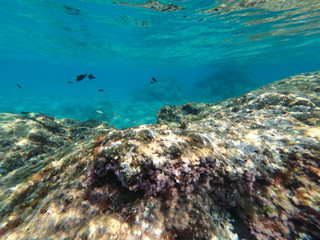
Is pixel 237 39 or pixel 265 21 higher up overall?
pixel 237 39

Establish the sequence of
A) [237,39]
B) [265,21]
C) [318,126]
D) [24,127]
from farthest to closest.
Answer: [237,39] < [265,21] < [24,127] < [318,126]

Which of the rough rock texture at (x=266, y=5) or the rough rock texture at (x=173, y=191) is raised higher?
the rough rock texture at (x=266, y=5)

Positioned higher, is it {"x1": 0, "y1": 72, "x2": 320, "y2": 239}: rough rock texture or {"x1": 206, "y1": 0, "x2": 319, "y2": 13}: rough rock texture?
{"x1": 206, "y1": 0, "x2": 319, "y2": 13}: rough rock texture

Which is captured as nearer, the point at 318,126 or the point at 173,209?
the point at 173,209

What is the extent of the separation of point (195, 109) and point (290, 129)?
242 inches

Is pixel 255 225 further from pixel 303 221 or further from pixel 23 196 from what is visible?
pixel 23 196

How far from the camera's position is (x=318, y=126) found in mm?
3102

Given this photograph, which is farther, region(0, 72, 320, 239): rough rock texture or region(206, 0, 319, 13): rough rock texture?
region(206, 0, 319, 13): rough rock texture

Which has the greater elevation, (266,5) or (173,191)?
(266,5)

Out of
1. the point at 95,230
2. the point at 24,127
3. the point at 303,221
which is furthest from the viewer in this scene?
the point at 24,127

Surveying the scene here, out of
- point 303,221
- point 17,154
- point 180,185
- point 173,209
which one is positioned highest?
point 17,154

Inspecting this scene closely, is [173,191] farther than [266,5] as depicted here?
No

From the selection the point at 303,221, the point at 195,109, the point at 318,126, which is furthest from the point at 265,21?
the point at 303,221

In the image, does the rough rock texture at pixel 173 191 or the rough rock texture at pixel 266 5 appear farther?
the rough rock texture at pixel 266 5
